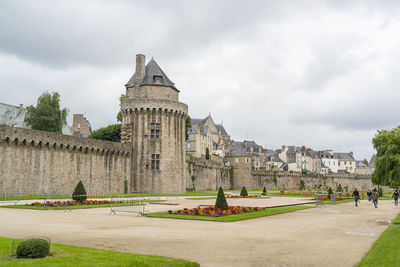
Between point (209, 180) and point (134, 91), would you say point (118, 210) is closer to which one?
point (134, 91)

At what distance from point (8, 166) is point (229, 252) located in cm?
2946

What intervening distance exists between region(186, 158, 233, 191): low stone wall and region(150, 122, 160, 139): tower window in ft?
44.6

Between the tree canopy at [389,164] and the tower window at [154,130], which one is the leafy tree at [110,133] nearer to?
the tower window at [154,130]

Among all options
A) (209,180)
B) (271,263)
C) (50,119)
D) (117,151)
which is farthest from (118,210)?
(209,180)

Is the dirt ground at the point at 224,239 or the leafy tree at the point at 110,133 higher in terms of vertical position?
the leafy tree at the point at 110,133

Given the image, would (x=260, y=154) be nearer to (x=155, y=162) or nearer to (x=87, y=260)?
(x=155, y=162)

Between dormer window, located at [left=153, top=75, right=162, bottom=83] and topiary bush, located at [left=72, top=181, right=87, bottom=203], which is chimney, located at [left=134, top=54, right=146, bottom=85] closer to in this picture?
dormer window, located at [left=153, top=75, right=162, bottom=83]

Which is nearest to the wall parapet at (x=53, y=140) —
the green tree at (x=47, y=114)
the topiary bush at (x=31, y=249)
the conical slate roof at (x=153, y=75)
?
the conical slate roof at (x=153, y=75)

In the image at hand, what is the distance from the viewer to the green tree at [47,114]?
55.8 m

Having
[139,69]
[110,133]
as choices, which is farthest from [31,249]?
[110,133]

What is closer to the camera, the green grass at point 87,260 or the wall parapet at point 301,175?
the green grass at point 87,260

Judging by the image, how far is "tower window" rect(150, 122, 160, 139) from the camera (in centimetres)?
4878

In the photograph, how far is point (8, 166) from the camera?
108ft

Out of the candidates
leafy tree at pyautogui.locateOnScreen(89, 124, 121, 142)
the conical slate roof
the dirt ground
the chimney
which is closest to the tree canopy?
the dirt ground
